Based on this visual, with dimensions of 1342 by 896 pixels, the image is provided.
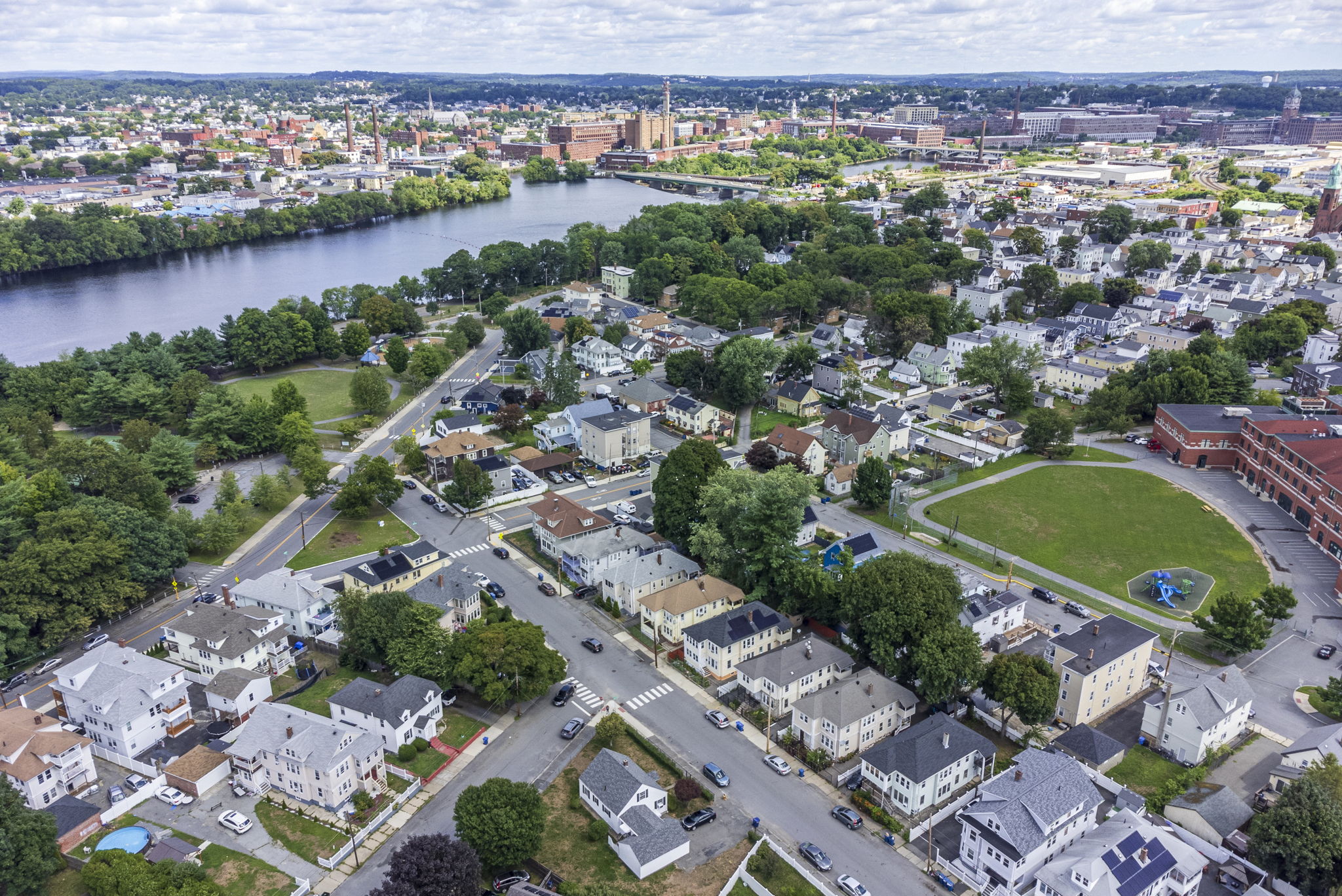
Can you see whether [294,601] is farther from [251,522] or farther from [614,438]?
[614,438]

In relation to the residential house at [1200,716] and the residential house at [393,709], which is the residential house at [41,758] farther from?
the residential house at [1200,716]

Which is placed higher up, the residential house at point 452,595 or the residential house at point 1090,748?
the residential house at point 452,595

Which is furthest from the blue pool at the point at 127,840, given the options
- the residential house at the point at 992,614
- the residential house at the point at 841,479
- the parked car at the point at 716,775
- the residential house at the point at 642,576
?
the residential house at the point at 841,479

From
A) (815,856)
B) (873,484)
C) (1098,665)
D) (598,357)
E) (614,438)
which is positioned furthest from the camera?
(598,357)

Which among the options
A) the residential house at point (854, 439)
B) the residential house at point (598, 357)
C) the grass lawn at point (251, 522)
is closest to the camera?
the grass lawn at point (251, 522)

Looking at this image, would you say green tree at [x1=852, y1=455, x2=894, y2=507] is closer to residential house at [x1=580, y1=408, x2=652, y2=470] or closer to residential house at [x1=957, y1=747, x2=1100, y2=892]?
residential house at [x1=580, y1=408, x2=652, y2=470]

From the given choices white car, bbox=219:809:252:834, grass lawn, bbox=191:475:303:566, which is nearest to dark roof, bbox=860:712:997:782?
white car, bbox=219:809:252:834

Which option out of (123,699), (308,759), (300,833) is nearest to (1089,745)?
(308,759)
